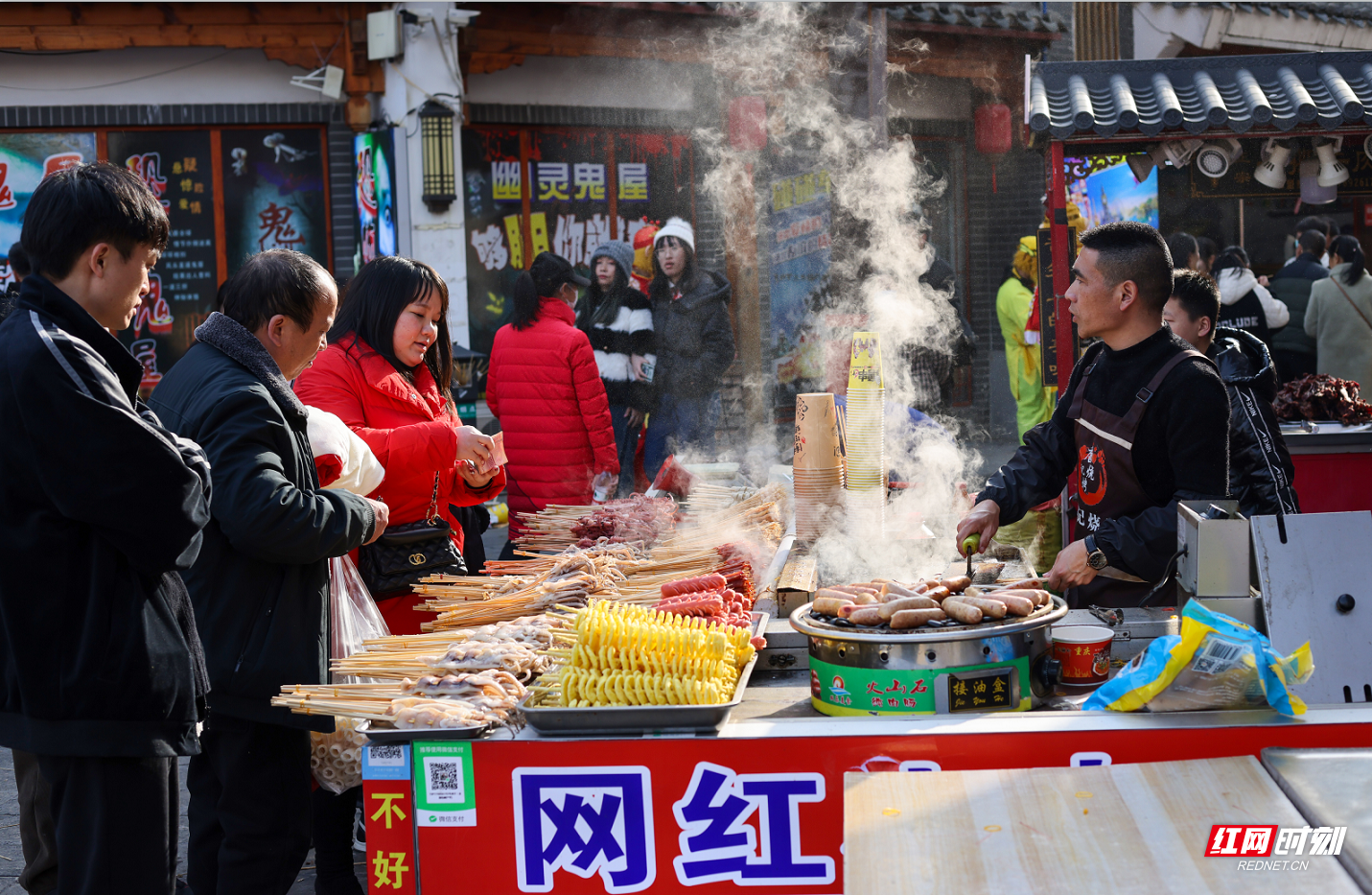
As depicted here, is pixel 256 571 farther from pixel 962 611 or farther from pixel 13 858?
pixel 13 858

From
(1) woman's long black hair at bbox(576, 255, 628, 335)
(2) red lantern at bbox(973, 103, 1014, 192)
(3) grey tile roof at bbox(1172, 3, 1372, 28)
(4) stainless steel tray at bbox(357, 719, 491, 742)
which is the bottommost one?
(4) stainless steel tray at bbox(357, 719, 491, 742)

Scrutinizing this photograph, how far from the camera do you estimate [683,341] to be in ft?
24.5

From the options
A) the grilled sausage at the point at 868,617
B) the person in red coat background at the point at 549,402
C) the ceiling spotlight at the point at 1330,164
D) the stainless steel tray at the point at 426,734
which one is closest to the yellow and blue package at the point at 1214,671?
the grilled sausage at the point at 868,617

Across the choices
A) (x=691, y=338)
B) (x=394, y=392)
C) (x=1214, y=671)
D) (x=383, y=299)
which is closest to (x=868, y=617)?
(x=1214, y=671)

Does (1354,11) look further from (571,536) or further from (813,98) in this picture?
(571,536)

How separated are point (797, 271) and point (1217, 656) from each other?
9.43 meters

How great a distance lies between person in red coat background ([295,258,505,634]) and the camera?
12.6ft

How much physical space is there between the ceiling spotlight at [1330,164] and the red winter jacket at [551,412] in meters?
5.62

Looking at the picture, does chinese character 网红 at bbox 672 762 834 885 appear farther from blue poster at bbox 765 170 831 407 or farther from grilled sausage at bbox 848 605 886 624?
blue poster at bbox 765 170 831 407

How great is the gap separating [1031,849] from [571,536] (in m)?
2.90

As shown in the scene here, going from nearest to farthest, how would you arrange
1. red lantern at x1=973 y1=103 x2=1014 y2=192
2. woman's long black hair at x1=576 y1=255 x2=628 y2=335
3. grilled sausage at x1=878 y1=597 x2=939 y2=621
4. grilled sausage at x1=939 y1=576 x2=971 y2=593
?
grilled sausage at x1=878 y1=597 x2=939 y2=621
grilled sausage at x1=939 y1=576 x2=971 y2=593
woman's long black hair at x1=576 y1=255 x2=628 y2=335
red lantern at x1=973 y1=103 x2=1014 y2=192

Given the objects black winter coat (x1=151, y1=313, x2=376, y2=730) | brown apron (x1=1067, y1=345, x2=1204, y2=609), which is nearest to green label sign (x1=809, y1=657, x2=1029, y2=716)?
brown apron (x1=1067, y1=345, x2=1204, y2=609)

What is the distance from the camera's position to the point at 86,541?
2361mm

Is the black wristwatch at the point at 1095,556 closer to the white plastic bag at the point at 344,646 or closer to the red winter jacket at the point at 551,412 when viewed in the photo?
the white plastic bag at the point at 344,646
